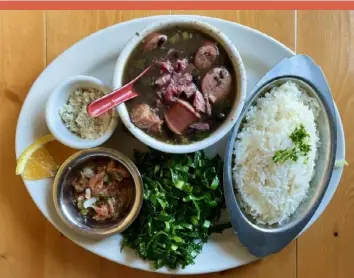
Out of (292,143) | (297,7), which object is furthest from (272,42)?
(292,143)

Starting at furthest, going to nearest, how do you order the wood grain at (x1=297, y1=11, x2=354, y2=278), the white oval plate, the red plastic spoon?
the wood grain at (x1=297, y1=11, x2=354, y2=278) → the white oval plate → the red plastic spoon

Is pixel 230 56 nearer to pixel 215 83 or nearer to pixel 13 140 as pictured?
pixel 215 83

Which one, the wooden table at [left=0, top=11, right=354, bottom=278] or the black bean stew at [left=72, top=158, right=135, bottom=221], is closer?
the black bean stew at [left=72, top=158, right=135, bottom=221]

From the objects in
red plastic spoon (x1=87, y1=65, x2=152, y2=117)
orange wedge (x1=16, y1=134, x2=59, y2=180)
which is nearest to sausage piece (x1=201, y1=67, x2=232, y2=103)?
red plastic spoon (x1=87, y1=65, x2=152, y2=117)

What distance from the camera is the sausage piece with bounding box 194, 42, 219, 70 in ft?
4.86

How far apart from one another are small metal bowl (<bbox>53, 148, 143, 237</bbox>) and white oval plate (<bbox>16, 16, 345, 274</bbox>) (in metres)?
0.06

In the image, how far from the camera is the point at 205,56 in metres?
1.48

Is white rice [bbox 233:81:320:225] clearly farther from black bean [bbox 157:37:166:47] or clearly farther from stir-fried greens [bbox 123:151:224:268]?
black bean [bbox 157:37:166:47]

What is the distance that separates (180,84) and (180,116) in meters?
0.08

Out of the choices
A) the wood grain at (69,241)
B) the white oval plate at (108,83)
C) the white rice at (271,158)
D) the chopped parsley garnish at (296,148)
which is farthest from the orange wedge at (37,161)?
the chopped parsley garnish at (296,148)

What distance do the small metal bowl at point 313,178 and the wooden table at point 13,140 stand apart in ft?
0.40

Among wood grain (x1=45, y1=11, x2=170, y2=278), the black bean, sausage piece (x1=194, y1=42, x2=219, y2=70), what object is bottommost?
wood grain (x1=45, y1=11, x2=170, y2=278)

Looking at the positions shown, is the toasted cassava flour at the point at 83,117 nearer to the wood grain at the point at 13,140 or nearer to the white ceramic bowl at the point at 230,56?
the white ceramic bowl at the point at 230,56

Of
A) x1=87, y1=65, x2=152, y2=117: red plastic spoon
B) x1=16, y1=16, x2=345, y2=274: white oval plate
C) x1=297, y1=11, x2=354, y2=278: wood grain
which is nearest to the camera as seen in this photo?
x1=87, y1=65, x2=152, y2=117: red plastic spoon
